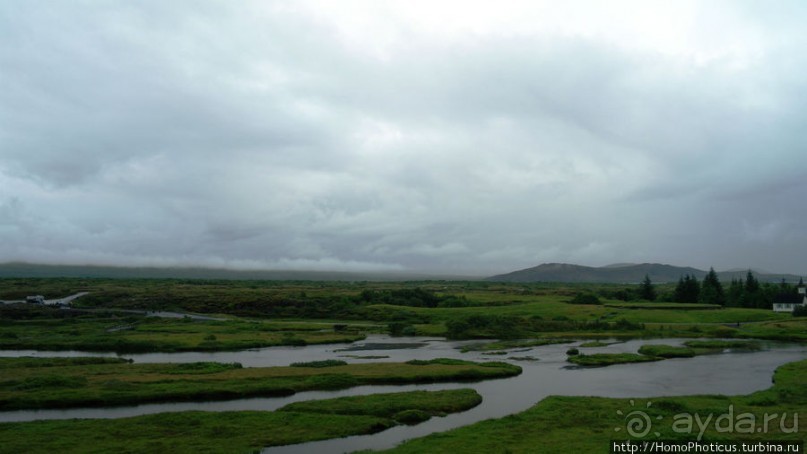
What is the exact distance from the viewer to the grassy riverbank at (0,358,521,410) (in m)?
42.6

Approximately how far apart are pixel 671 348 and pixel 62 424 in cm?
6656

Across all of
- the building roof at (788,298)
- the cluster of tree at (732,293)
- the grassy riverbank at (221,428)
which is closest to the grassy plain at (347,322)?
the building roof at (788,298)

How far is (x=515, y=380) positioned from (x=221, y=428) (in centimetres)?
2870

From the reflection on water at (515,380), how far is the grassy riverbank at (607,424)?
3.19 m

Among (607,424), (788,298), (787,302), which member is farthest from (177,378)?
(788,298)

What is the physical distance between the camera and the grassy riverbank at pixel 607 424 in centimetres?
2880

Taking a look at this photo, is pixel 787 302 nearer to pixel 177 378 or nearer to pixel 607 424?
pixel 607 424

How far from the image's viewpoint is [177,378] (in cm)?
4953

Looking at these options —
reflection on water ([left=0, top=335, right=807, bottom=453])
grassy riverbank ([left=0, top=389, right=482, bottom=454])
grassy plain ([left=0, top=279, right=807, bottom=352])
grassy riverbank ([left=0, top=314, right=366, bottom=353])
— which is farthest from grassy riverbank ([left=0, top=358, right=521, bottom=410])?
grassy plain ([left=0, top=279, right=807, bottom=352])

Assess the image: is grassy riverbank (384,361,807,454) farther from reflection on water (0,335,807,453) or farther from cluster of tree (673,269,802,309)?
cluster of tree (673,269,802,309)

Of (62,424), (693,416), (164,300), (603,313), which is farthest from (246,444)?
(164,300)

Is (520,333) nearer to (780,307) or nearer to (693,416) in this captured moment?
(693,416)

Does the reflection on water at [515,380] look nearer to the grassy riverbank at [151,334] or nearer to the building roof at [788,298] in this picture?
the grassy riverbank at [151,334]

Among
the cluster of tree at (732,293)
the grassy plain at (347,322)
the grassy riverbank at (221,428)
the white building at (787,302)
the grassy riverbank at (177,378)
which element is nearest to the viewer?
the grassy riverbank at (221,428)
